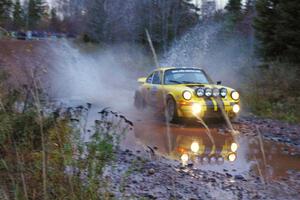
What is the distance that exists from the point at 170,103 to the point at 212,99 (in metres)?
1.07

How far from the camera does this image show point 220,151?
8094 millimetres

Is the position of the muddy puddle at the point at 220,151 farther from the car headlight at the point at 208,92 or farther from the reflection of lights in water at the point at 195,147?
the car headlight at the point at 208,92

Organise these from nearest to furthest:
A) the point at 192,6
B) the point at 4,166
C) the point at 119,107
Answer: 1. the point at 4,166
2. the point at 119,107
3. the point at 192,6

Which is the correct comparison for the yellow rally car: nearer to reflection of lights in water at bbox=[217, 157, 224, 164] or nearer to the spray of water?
reflection of lights in water at bbox=[217, 157, 224, 164]

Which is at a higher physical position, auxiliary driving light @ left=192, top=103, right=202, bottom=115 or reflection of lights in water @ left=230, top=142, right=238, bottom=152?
auxiliary driving light @ left=192, top=103, right=202, bottom=115

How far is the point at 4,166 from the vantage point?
12.0ft

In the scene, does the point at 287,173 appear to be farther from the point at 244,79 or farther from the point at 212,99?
the point at 244,79

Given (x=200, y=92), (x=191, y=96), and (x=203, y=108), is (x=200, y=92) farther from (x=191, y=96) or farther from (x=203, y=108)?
(x=203, y=108)

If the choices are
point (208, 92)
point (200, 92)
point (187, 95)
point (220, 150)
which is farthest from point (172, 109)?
point (220, 150)

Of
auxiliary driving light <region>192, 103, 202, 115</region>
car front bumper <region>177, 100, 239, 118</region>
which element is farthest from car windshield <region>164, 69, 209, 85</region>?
auxiliary driving light <region>192, 103, 202, 115</region>

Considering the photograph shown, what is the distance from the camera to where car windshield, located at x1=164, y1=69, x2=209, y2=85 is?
12062mm

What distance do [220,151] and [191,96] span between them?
2.96 metres

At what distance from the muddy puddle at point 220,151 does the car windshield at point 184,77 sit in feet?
5.16

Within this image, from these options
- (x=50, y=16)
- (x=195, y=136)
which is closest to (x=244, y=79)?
(x=195, y=136)
